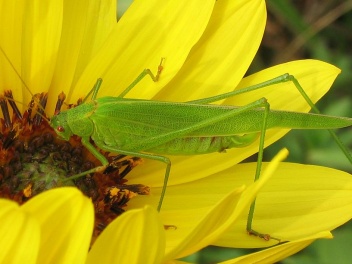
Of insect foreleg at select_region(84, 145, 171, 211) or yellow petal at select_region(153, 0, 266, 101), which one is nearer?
insect foreleg at select_region(84, 145, 171, 211)

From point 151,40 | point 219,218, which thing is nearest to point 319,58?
point 151,40

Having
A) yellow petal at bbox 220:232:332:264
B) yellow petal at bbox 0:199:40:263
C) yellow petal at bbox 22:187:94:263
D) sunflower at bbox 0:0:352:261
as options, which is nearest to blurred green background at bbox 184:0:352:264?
sunflower at bbox 0:0:352:261

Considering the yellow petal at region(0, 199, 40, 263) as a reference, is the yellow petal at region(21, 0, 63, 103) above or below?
above

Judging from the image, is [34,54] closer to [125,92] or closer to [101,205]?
[125,92]

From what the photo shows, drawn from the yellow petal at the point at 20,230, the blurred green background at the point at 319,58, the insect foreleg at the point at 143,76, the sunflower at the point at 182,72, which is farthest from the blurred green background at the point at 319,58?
the yellow petal at the point at 20,230

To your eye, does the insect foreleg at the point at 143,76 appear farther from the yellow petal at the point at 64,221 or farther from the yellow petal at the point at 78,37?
the yellow petal at the point at 64,221

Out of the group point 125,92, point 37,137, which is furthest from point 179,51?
point 37,137

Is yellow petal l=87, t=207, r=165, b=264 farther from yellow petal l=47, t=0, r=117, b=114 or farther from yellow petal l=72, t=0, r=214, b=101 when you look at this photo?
yellow petal l=47, t=0, r=117, b=114
